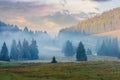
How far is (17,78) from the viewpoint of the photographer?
82.6 m

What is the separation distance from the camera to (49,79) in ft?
273

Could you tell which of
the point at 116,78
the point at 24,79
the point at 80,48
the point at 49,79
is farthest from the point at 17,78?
the point at 80,48

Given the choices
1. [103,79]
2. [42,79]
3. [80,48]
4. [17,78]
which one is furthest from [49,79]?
[80,48]

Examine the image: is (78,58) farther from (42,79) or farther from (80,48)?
(42,79)

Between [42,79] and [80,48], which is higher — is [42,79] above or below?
below

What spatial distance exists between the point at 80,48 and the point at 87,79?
97.6 metres

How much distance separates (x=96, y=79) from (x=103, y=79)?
1.64 m

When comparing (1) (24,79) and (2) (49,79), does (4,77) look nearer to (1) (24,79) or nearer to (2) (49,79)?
(1) (24,79)

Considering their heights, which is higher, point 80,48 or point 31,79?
point 80,48

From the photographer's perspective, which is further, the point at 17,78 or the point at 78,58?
the point at 78,58

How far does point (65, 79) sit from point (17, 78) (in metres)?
11.1

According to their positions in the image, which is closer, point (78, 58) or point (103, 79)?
point (103, 79)

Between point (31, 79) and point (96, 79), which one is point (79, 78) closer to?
point (96, 79)

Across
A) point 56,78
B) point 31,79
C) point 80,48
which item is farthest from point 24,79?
point 80,48
